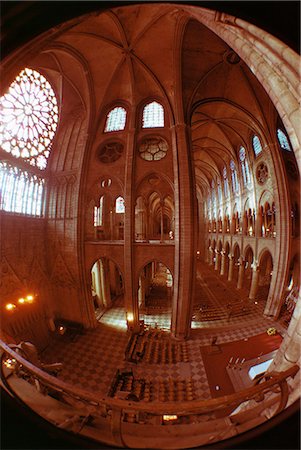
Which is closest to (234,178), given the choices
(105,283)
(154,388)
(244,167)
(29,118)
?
(244,167)

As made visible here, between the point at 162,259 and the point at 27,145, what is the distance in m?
11.6

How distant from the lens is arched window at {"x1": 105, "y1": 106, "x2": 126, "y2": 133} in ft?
40.0

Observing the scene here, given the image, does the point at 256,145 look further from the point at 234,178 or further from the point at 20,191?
the point at 20,191

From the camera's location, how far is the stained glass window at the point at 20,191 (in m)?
9.80

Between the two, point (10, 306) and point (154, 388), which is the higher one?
point (10, 306)

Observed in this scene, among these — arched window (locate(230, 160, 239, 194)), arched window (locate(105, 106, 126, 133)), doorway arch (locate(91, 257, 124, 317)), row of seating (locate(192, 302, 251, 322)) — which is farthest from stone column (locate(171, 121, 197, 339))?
arched window (locate(230, 160, 239, 194))

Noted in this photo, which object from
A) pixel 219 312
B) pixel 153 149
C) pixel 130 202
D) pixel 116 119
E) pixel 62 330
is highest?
pixel 116 119

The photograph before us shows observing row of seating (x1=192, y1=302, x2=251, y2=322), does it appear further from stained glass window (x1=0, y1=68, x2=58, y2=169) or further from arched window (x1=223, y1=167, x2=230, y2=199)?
stained glass window (x1=0, y1=68, x2=58, y2=169)

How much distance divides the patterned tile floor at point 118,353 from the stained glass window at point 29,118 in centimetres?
1208

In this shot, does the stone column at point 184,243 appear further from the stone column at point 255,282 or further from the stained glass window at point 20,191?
the stained glass window at point 20,191

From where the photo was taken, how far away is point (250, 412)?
2.39m

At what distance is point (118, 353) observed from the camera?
9.07 meters

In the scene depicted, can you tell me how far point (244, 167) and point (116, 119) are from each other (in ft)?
44.0

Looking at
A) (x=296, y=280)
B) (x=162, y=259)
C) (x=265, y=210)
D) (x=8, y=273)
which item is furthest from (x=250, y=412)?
(x=265, y=210)
